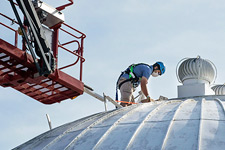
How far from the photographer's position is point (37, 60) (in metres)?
14.5

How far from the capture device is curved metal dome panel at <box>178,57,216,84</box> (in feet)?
64.1

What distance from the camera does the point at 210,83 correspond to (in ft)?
64.7

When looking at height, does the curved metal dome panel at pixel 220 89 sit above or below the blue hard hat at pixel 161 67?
below

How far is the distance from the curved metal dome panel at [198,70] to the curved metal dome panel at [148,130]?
4.05 meters

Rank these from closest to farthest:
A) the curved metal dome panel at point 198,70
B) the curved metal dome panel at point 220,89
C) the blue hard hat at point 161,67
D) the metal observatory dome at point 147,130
Answer: the metal observatory dome at point 147,130 < the blue hard hat at point 161,67 < the curved metal dome panel at point 198,70 < the curved metal dome panel at point 220,89

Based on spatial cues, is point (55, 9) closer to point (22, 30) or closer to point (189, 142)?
point (22, 30)

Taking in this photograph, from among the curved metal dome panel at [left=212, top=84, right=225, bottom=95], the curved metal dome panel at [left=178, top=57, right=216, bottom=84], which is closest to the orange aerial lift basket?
the curved metal dome panel at [left=178, top=57, right=216, bottom=84]

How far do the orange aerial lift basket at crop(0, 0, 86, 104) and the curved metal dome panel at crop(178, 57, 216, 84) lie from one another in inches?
203

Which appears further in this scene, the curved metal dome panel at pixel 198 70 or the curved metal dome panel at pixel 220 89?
the curved metal dome panel at pixel 220 89

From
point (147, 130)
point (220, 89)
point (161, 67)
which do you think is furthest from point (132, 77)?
point (220, 89)

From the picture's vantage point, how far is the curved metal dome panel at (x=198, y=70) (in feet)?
64.1

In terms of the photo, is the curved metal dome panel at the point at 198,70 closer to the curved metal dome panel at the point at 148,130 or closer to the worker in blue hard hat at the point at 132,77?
the worker in blue hard hat at the point at 132,77

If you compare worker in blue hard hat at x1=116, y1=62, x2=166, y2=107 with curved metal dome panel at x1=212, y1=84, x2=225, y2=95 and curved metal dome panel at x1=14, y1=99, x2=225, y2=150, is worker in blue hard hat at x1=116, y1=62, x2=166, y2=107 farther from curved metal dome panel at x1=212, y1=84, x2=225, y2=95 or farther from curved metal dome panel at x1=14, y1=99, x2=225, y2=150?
curved metal dome panel at x1=212, y1=84, x2=225, y2=95

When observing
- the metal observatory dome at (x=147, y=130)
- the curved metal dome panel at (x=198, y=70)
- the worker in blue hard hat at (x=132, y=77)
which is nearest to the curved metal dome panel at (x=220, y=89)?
the curved metal dome panel at (x=198, y=70)
